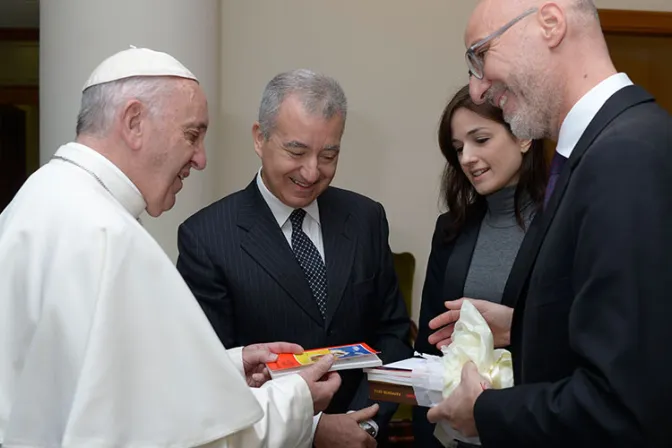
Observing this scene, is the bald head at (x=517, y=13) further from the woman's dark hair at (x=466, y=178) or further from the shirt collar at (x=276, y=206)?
the shirt collar at (x=276, y=206)

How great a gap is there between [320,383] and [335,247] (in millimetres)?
700

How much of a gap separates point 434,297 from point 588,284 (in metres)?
1.40

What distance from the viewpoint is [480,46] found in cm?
182

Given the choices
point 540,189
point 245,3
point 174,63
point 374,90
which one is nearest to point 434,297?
point 540,189

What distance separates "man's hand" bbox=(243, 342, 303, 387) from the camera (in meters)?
2.29

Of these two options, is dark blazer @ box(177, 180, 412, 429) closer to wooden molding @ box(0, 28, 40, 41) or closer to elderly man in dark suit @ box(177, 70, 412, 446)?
elderly man in dark suit @ box(177, 70, 412, 446)

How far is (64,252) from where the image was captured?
5.30 ft

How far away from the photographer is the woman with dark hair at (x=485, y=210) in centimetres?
262

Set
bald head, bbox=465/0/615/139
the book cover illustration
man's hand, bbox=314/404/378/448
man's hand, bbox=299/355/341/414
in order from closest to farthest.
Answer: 1. bald head, bbox=465/0/615/139
2. man's hand, bbox=299/355/341/414
3. the book cover illustration
4. man's hand, bbox=314/404/378/448

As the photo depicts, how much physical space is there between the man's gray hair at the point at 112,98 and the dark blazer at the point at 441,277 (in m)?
1.24

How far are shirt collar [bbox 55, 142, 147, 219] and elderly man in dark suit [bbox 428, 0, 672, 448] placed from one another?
2.89ft

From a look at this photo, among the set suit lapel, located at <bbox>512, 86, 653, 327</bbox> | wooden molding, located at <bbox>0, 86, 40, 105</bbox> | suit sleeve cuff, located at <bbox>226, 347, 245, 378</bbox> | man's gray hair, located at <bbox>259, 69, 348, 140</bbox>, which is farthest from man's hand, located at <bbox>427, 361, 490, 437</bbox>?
wooden molding, located at <bbox>0, 86, 40, 105</bbox>

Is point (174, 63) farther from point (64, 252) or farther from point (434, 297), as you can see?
point (434, 297)

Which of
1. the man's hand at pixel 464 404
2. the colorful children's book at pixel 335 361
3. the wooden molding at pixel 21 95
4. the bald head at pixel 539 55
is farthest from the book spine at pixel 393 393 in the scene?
the wooden molding at pixel 21 95
